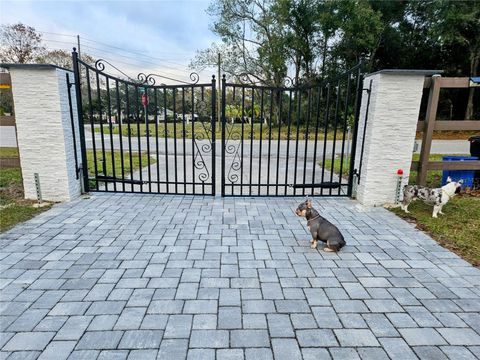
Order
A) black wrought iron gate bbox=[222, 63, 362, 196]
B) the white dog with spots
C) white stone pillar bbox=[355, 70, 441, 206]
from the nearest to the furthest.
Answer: the white dog with spots
white stone pillar bbox=[355, 70, 441, 206]
black wrought iron gate bbox=[222, 63, 362, 196]

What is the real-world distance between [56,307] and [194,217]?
7.21 ft

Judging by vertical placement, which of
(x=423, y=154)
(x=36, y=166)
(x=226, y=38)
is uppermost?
(x=226, y=38)

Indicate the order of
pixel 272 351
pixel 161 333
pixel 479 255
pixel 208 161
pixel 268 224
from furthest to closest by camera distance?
1. pixel 208 161
2. pixel 268 224
3. pixel 479 255
4. pixel 161 333
5. pixel 272 351

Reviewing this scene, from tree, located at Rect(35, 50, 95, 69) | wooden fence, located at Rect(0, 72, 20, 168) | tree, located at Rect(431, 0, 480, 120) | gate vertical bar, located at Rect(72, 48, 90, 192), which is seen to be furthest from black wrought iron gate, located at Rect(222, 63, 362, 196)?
tree, located at Rect(35, 50, 95, 69)

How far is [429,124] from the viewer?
4.83 meters

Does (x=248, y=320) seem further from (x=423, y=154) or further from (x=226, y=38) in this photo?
(x=226, y=38)

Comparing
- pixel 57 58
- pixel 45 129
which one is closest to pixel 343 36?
pixel 45 129

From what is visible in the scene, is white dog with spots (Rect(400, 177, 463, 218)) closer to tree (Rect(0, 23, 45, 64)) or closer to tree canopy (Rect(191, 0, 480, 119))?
tree canopy (Rect(191, 0, 480, 119))

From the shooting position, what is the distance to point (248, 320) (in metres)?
A: 2.16

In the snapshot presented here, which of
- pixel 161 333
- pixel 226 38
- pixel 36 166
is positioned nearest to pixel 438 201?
pixel 161 333

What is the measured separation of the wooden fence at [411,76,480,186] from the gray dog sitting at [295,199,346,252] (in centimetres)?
277

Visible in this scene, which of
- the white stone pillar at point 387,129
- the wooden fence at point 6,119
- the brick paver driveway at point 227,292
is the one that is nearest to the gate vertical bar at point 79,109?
the wooden fence at point 6,119

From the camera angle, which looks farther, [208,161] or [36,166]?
[208,161]

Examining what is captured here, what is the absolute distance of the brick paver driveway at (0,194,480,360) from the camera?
1.93 meters
